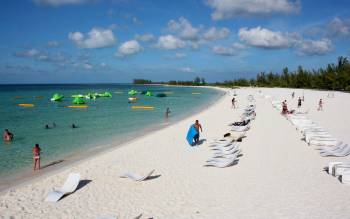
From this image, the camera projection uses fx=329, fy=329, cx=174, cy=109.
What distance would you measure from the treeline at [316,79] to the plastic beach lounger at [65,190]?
69.4 metres

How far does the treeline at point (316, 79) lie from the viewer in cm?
7112

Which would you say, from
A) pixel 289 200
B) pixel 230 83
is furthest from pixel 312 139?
pixel 230 83

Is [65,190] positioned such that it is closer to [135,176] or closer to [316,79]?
[135,176]

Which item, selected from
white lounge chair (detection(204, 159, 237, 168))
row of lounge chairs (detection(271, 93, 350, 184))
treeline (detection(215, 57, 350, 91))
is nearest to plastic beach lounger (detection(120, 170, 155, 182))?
white lounge chair (detection(204, 159, 237, 168))

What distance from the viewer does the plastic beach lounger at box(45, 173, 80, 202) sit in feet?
29.5

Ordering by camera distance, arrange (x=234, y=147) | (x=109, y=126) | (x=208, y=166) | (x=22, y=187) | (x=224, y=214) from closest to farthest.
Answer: (x=224, y=214) → (x=22, y=187) → (x=208, y=166) → (x=234, y=147) → (x=109, y=126)

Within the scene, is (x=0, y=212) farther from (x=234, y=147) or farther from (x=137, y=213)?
(x=234, y=147)

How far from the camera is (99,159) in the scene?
1386 cm

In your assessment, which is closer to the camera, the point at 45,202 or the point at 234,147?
the point at 45,202

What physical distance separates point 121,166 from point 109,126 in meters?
13.8

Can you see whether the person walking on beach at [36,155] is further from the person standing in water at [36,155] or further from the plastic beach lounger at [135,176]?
the plastic beach lounger at [135,176]

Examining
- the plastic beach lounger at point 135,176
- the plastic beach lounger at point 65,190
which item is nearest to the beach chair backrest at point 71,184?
the plastic beach lounger at point 65,190

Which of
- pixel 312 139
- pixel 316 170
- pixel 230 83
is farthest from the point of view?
pixel 230 83

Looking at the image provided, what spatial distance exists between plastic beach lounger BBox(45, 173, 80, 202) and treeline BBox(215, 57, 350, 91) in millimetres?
69432
